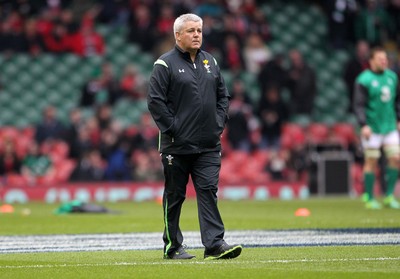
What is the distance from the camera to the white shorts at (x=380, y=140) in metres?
19.3

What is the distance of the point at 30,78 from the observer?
30.0m

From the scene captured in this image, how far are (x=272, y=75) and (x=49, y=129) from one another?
240 inches

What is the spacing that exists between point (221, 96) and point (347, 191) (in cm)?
1642

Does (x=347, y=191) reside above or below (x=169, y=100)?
below

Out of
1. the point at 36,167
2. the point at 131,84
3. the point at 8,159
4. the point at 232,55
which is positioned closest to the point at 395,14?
the point at 232,55

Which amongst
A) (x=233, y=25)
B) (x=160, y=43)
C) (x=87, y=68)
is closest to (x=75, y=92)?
(x=87, y=68)

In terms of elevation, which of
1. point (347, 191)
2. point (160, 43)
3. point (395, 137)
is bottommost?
point (347, 191)

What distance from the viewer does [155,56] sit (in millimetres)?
29719

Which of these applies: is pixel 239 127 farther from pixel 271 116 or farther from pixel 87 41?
pixel 87 41

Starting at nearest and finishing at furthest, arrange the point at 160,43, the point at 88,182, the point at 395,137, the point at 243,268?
the point at 243,268 < the point at 395,137 < the point at 88,182 < the point at 160,43

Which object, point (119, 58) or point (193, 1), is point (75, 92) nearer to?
→ point (119, 58)

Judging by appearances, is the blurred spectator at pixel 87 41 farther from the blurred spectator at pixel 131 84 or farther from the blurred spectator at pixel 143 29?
the blurred spectator at pixel 131 84

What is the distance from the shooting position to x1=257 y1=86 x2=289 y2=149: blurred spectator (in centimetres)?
2781

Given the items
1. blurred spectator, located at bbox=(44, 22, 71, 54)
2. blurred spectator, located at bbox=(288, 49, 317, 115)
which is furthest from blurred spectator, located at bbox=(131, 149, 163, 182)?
blurred spectator, located at bbox=(44, 22, 71, 54)
